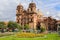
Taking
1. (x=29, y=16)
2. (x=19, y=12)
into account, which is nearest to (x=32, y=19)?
(x=29, y=16)

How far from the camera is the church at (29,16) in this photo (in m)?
103

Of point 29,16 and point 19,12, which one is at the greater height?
point 19,12

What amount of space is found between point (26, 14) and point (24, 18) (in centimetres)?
324

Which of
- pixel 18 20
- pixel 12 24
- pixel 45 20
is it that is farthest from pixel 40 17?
pixel 12 24

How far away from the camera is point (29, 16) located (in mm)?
104938

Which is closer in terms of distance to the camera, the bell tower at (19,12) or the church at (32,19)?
the church at (32,19)

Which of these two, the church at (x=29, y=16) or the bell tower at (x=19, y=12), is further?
the bell tower at (x=19, y=12)

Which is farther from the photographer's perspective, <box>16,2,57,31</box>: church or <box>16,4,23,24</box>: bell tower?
<box>16,4,23,24</box>: bell tower

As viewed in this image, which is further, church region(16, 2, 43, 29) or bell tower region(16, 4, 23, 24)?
bell tower region(16, 4, 23, 24)

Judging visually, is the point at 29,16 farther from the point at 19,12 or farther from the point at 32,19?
Answer: the point at 19,12

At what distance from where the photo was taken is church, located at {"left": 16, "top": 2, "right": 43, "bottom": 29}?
103 m

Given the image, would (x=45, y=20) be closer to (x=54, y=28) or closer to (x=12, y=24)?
(x=54, y=28)

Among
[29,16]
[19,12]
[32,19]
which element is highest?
[19,12]

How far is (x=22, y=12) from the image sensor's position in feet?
358
